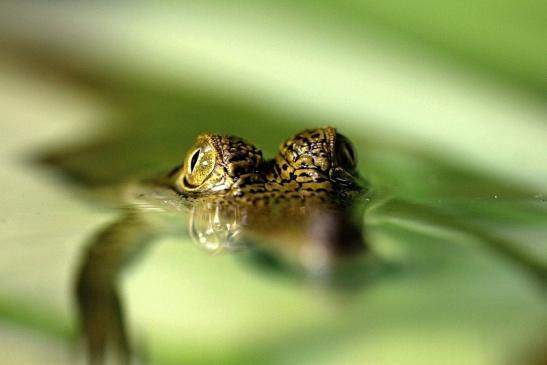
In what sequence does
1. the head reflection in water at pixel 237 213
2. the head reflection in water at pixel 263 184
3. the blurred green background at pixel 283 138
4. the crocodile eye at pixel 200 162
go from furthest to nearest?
the crocodile eye at pixel 200 162
the head reflection in water at pixel 263 184
the head reflection in water at pixel 237 213
the blurred green background at pixel 283 138

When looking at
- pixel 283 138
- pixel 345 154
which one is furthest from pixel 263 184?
pixel 283 138

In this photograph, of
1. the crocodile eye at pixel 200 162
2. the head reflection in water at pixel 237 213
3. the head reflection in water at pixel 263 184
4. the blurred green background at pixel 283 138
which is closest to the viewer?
the blurred green background at pixel 283 138

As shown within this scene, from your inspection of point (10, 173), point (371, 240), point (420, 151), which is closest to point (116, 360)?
point (371, 240)

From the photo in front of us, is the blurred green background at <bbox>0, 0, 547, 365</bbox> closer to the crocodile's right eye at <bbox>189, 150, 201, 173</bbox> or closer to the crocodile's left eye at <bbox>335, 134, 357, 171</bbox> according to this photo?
the crocodile's left eye at <bbox>335, 134, 357, 171</bbox>

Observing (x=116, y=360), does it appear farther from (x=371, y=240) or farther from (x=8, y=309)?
(x=371, y=240)

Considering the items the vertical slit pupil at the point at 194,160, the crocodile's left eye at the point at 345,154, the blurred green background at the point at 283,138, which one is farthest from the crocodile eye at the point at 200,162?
the crocodile's left eye at the point at 345,154

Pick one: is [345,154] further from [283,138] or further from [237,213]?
[283,138]

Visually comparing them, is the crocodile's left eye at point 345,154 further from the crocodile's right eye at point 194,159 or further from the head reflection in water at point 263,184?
the crocodile's right eye at point 194,159
